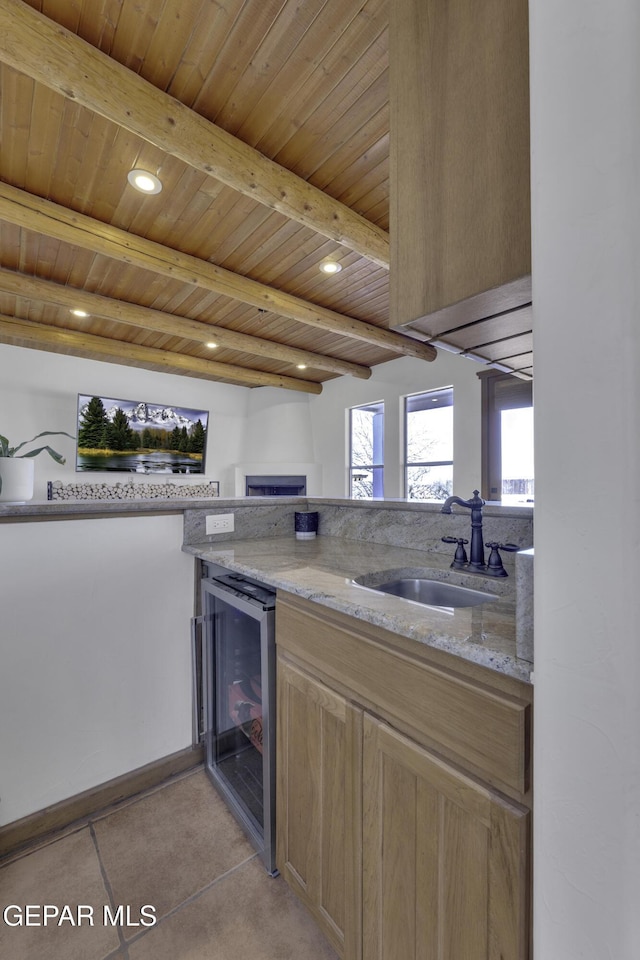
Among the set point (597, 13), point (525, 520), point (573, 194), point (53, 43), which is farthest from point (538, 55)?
point (53, 43)

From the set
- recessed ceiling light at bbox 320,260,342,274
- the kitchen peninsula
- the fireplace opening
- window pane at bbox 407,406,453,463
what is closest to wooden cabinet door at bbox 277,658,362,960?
the kitchen peninsula

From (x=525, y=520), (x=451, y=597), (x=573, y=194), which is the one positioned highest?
(x=573, y=194)

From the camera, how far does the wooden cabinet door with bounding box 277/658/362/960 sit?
938 millimetres

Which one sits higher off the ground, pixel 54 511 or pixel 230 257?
pixel 230 257

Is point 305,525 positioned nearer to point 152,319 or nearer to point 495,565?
point 495,565

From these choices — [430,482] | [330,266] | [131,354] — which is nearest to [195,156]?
[330,266]

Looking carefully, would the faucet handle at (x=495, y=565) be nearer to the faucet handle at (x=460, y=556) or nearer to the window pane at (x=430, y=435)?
the faucet handle at (x=460, y=556)

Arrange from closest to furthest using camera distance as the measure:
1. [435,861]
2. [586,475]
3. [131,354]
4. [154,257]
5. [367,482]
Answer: [586,475]
[435,861]
[154,257]
[131,354]
[367,482]

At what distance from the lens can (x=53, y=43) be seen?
1467mm

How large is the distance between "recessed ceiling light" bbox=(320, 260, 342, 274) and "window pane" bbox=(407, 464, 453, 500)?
2.54m

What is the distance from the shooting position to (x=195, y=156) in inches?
72.8

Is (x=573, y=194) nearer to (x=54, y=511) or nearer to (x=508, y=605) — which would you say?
(x=508, y=605)

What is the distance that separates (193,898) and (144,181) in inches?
123

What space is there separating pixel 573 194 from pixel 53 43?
6.65 ft
